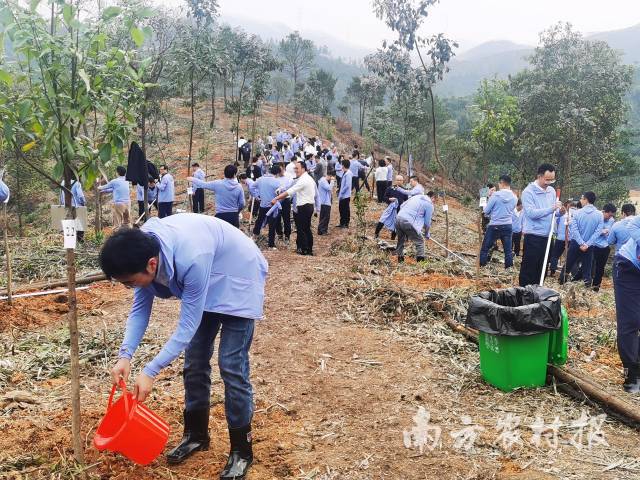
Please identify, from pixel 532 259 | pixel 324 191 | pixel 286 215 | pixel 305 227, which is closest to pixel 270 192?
pixel 286 215

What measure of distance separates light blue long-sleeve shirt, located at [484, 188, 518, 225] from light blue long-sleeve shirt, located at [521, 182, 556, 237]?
131 inches

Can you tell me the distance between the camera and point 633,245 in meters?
4.32

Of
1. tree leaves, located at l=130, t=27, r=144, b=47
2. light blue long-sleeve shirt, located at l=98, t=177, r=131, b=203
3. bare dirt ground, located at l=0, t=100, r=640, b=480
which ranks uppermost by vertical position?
tree leaves, located at l=130, t=27, r=144, b=47

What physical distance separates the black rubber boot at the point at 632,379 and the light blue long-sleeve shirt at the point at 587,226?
581 centimetres

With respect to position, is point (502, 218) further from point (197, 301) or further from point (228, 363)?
point (197, 301)

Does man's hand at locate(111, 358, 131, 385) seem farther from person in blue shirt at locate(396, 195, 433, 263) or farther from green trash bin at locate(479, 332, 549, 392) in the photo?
person in blue shirt at locate(396, 195, 433, 263)

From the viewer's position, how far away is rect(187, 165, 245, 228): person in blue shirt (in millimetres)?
9234

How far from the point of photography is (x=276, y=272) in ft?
28.2

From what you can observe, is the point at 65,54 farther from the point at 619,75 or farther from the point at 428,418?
the point at 619,75

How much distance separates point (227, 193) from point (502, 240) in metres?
5.33

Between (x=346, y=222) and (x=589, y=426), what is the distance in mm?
10671

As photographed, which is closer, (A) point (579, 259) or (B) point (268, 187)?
(A) point (579, 259)

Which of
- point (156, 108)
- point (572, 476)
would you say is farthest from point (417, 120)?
point (572, 476)

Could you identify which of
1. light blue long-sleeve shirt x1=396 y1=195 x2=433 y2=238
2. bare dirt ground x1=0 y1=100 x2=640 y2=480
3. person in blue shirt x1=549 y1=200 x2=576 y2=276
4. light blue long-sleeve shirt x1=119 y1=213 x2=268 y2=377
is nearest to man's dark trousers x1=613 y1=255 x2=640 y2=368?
bare dirt ground x1=0 y1=100 x2=640 y2=480
